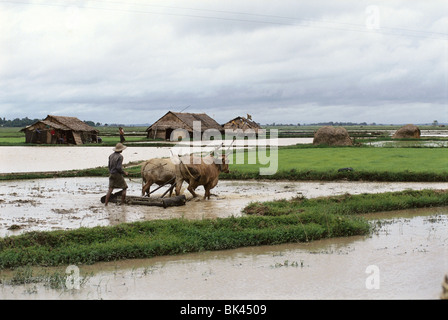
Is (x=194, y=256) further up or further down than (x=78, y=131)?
further down

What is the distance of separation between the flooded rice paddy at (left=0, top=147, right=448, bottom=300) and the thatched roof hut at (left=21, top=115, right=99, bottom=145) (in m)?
30.3

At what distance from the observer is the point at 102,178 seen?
59.3 feet

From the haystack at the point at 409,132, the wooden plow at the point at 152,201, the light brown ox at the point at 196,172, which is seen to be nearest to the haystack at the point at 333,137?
the haystack at the point at 409,132

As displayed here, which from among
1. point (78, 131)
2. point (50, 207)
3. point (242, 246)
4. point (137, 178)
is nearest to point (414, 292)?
point (242, 246)

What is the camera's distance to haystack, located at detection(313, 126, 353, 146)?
3212 centimetres

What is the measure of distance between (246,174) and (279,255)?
990 cm

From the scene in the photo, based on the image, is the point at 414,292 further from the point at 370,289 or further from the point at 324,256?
the point at 324,256

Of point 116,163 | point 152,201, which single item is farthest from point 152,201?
point 116,163

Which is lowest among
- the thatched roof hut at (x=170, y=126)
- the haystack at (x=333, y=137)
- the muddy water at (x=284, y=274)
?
the muddy water at (x=284, y=274)

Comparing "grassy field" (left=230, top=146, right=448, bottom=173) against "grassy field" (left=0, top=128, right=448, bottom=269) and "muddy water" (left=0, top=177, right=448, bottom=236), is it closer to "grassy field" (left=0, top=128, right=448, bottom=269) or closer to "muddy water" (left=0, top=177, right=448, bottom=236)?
"muddy water" (left=0, top=177, right=448, bottom=236)

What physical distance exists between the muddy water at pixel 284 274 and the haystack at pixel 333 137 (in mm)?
23335

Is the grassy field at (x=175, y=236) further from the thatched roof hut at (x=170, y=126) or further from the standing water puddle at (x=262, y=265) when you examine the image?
the thatched roof hut at (x=170, y=126)

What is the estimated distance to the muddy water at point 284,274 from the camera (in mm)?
6117
